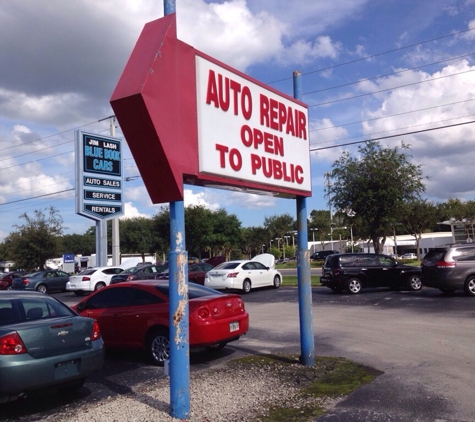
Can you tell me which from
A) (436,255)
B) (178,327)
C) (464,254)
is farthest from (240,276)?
(178,327)

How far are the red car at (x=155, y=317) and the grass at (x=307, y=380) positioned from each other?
0.65 meters

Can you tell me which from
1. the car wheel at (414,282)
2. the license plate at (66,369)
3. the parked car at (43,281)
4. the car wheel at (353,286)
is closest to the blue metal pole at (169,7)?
the license plate at (66,369)

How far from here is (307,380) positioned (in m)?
7.50

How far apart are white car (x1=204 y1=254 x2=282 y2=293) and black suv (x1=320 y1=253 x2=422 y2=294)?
12.9ft

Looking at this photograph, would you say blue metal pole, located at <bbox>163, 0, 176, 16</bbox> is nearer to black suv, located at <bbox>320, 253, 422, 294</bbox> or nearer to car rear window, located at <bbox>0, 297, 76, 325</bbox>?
car rear window, located at <bbox>0, 297, 76, 325</bbox>

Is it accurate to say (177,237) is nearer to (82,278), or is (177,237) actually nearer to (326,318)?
(326,318)

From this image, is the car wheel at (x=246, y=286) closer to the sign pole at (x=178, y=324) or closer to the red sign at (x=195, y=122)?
the red sign at (x=195, y=122)

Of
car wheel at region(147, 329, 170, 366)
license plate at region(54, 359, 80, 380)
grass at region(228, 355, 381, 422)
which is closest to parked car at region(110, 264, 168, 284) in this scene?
car wheel at region(147, 329, 170, 366)

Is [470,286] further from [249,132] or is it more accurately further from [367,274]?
[249,132]

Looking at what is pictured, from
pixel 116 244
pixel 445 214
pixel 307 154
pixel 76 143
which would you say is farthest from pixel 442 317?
pixel 445 214

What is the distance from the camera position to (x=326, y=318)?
13789 mm

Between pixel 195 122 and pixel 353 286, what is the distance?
48.4 ft

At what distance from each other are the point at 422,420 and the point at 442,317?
8.13 metres

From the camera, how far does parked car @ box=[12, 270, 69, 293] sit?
101 ft
